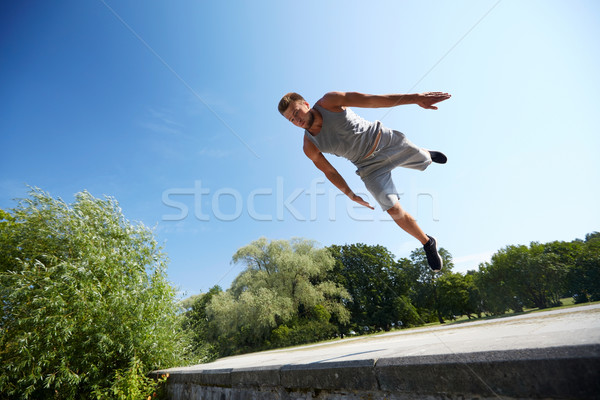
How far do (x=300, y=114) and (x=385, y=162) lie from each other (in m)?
1.20

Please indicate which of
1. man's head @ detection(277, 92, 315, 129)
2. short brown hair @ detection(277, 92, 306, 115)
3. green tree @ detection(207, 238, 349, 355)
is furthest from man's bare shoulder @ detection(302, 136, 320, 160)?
green tree @ detection(207, 238, 349, 355)

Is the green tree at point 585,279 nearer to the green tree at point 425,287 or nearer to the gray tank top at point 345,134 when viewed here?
the green tree at point 425,287

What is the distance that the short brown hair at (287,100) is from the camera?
312cm

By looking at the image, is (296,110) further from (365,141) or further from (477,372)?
(477,372)

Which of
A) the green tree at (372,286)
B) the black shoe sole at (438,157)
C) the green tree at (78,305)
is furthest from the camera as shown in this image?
the green tree at (372,286)

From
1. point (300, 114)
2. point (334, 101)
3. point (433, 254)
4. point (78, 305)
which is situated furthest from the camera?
point (78, 305)

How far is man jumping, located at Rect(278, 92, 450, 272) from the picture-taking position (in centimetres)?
287

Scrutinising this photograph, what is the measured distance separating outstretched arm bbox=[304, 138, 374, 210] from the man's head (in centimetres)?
28

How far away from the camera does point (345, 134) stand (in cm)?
309

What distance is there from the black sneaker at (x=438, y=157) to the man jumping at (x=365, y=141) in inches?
12.6

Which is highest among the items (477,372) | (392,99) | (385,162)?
(392,99)

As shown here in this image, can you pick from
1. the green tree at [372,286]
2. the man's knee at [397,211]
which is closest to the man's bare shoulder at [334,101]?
the man's knee at [397,211]

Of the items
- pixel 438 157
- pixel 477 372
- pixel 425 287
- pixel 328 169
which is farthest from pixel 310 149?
pixel 425 287

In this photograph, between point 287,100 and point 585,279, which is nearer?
point 287,100
